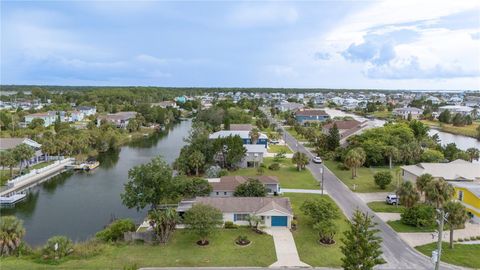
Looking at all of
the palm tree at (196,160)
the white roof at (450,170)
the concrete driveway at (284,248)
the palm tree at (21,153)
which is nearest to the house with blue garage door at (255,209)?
the concrete driveway at (284,248)

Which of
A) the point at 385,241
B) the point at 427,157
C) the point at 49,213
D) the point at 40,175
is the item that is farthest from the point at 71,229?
the point at 427,157

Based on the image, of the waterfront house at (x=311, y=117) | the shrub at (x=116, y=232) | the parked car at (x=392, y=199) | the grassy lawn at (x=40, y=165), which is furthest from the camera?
the waterfront house at (x=311, y=117)

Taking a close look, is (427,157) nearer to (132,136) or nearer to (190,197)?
(190,197)

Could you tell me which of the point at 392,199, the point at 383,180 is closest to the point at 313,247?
the point at 392,199

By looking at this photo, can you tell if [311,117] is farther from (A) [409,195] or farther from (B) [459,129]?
(A) [409,195]

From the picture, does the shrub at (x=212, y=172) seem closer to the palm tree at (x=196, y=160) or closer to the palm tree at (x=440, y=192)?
the palm tree at (x=196, y=160)
